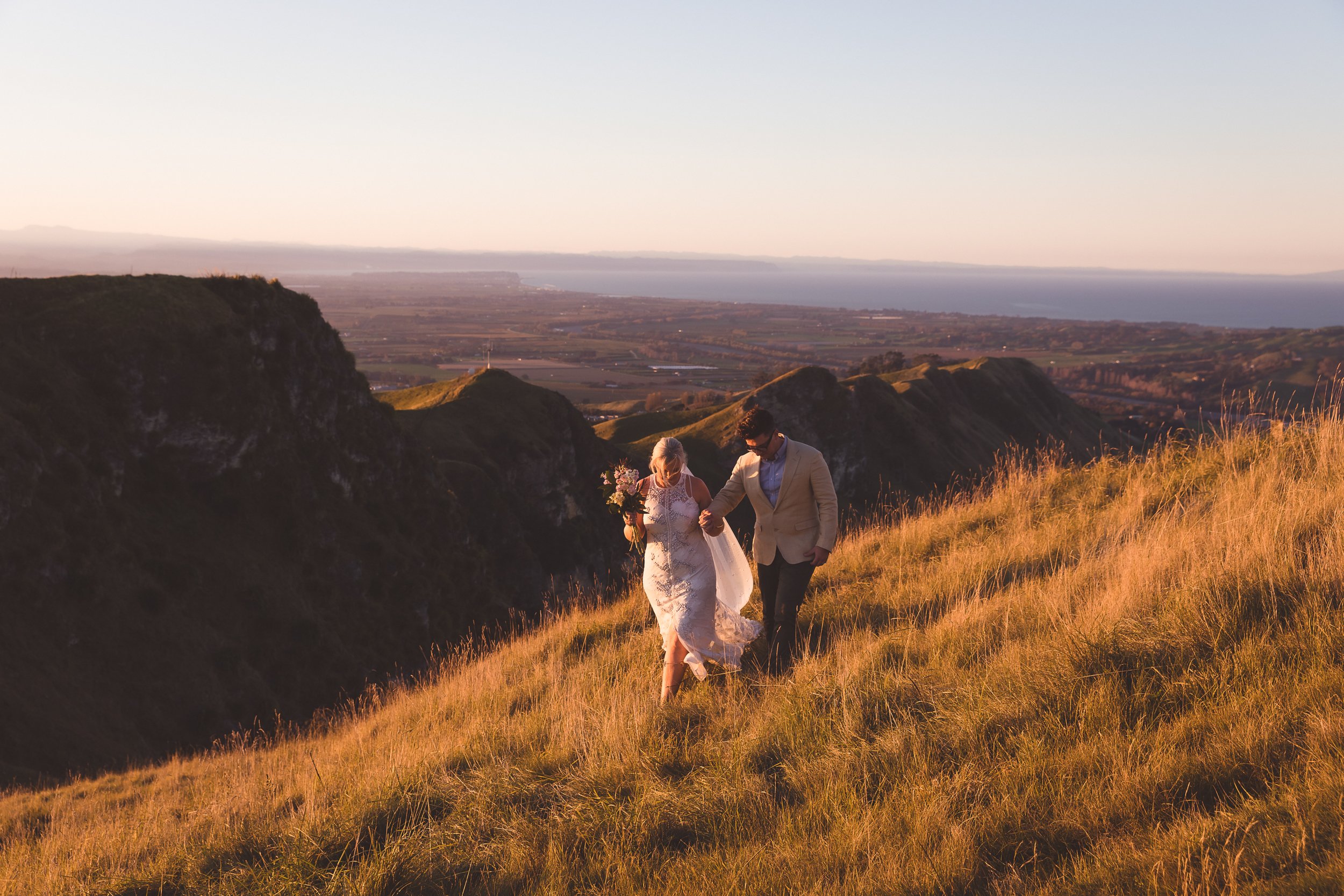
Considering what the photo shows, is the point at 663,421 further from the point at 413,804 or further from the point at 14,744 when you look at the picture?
the point at 413,804

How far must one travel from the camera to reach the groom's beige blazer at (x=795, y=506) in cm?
689

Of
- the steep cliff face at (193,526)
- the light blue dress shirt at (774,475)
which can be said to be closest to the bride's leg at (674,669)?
the light blue dress shirt at (774,475)

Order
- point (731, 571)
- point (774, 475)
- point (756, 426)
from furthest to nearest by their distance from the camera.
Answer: point (731, 571) < point (774, 475) < point (756, 426)

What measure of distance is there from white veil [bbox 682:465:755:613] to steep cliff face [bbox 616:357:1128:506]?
60.6 meters

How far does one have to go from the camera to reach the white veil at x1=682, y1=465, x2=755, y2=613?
7922mm

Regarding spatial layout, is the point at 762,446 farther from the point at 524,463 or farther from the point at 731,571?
the point at 524,463

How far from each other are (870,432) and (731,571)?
273 feet

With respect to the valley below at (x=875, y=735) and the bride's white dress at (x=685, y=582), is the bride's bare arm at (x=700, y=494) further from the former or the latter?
the valley below at (x=875, y=735)

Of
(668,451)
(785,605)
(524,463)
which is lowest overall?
(524,463)

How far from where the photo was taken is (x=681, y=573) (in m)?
7.31

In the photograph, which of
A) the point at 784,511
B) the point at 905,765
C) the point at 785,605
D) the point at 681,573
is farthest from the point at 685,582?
the point at 905,765

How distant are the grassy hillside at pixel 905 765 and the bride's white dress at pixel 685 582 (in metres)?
0.35

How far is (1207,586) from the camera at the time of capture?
19.2 ft

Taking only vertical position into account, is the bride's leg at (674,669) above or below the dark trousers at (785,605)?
below
